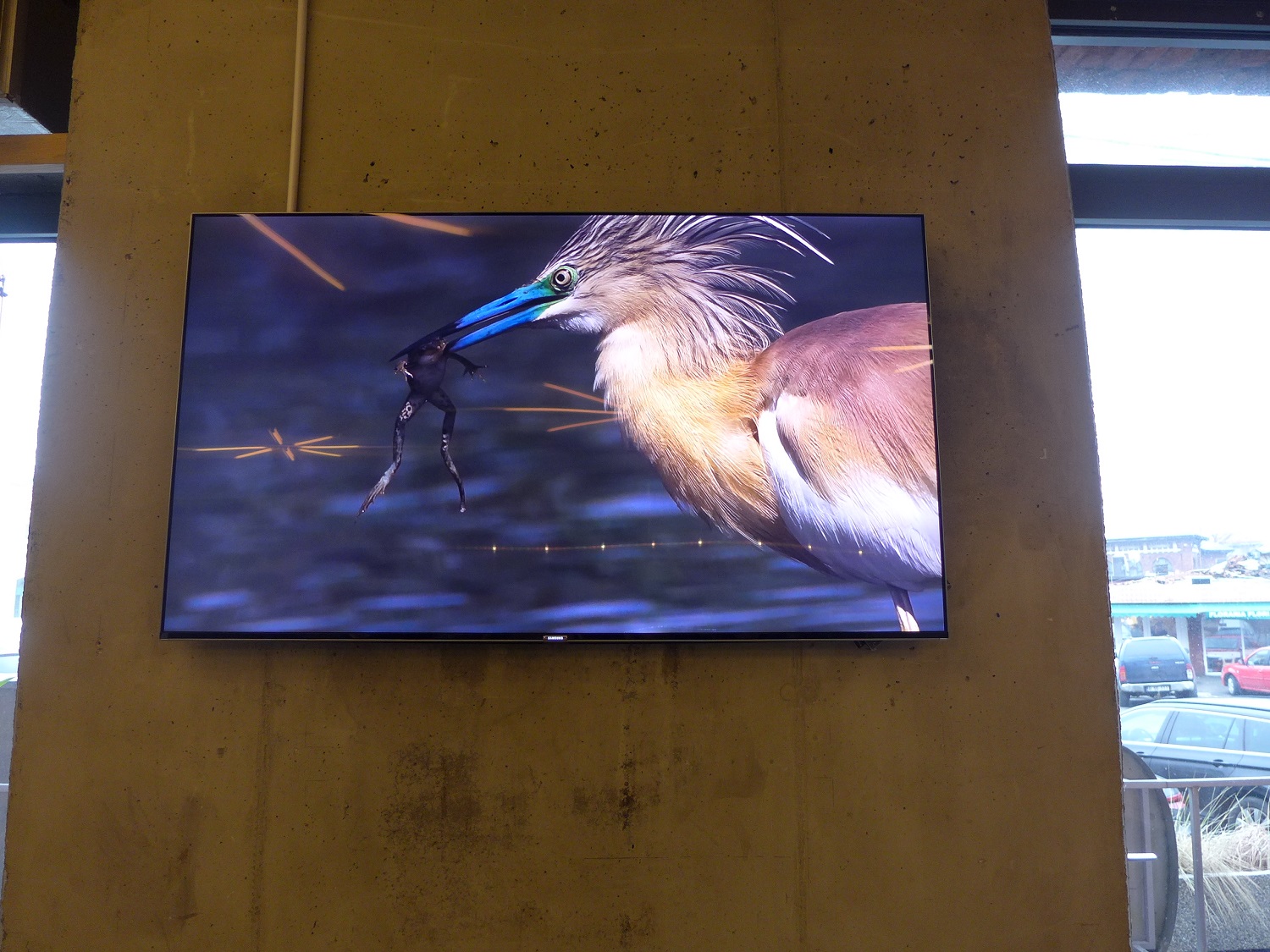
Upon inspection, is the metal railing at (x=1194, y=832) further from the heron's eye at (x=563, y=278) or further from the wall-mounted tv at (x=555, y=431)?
the heron's eye at (x=563, y=278)

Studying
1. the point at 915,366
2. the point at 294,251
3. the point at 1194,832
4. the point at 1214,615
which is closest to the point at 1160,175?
the point at 915,366

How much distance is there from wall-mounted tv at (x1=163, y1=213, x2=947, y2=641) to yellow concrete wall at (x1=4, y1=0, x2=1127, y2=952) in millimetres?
178

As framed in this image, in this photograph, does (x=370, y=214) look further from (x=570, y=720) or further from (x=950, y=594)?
(x=950, y=594)

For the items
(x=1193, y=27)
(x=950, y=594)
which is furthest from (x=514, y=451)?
(x=1193, y=27)

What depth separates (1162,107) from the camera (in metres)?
2.52

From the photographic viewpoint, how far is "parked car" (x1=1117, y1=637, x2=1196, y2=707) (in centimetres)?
235

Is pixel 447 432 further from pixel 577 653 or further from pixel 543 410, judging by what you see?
pixel 577 653

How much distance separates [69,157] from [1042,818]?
3046 mm

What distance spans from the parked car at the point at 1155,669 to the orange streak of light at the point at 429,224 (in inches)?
86.9

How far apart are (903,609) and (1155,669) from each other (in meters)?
1.03

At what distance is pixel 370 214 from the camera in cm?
199

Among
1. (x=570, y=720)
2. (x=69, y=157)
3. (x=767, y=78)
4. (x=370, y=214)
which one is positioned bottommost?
(x=570, y=720)

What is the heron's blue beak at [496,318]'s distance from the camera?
195 cm

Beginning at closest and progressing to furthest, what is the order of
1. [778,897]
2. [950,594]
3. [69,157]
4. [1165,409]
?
[778,897]
[950,594]
[69,157]
[1165,409]
